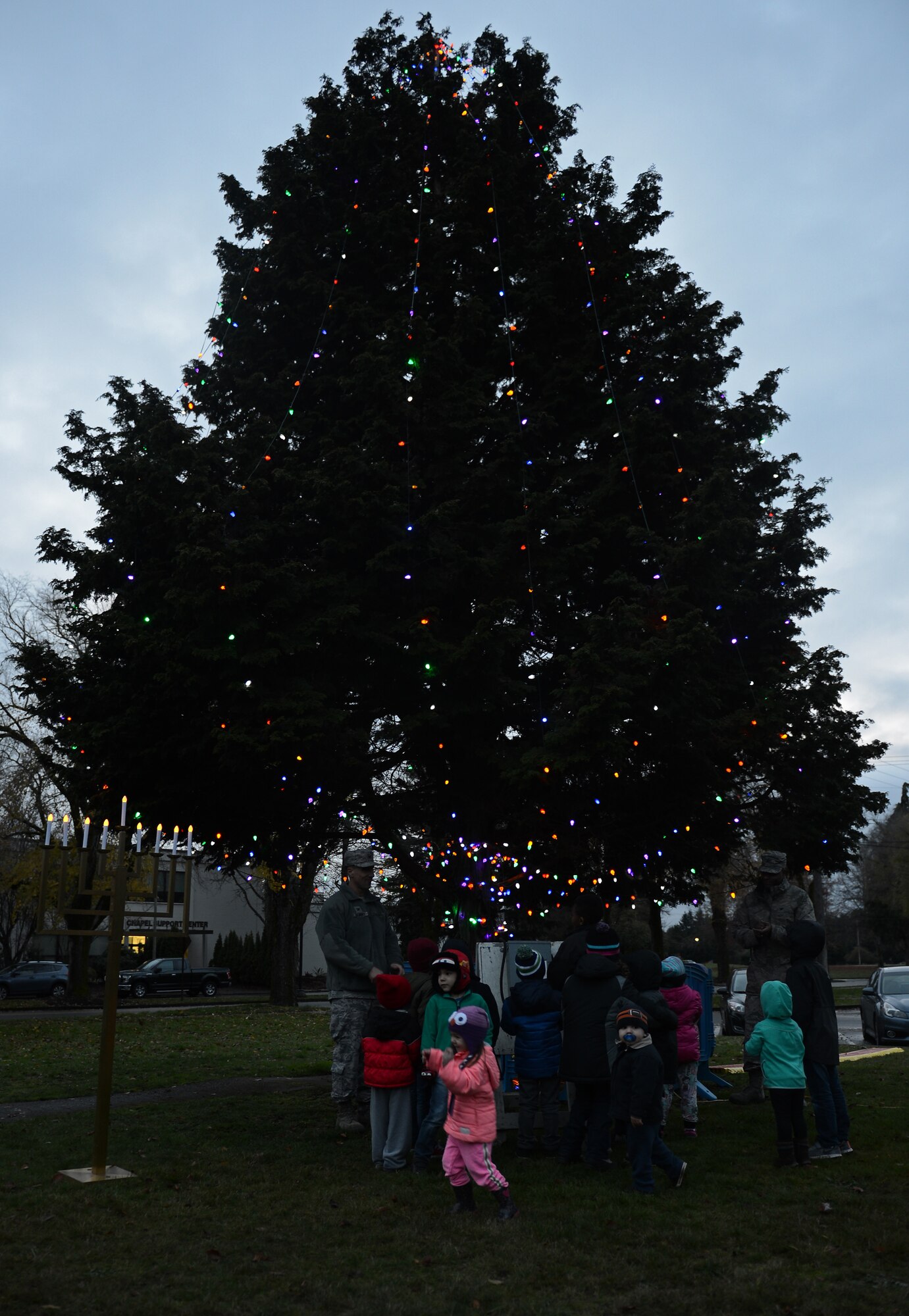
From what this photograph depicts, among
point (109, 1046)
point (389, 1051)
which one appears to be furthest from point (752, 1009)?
point (109, 1046)

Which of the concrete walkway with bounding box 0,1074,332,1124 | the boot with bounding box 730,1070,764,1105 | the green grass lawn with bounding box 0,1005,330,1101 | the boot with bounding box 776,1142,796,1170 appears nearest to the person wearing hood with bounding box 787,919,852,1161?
the boot with bounding box 776,1142,796,1170

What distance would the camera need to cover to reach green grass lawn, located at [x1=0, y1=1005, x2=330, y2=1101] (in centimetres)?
1187

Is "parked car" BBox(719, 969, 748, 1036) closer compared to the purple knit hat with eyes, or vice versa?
the purple knit hat with eyes

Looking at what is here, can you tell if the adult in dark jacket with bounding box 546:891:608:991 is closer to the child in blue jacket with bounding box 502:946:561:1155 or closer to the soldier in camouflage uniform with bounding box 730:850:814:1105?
the child in blue jacket with bounding box 502:946:561:1155

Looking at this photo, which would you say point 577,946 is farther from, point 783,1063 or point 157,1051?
point 157,1051

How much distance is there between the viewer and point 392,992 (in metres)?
6.95

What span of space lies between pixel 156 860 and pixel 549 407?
20.0ft

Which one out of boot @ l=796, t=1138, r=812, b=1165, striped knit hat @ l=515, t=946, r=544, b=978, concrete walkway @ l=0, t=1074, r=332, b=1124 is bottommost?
concrete walkway @ l=0, t=1074, r=332, b=1124

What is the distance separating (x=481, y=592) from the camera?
395 inches

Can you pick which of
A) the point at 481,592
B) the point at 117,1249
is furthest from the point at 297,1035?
the point at 117,1249

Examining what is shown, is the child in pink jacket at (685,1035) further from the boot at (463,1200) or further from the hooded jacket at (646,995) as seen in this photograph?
the boot at (463,1200)

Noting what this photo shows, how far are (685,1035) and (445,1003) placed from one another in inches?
85.5

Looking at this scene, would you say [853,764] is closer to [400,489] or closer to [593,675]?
[593,675]

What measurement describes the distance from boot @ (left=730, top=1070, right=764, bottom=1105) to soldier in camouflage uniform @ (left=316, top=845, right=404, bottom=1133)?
11.7ft
